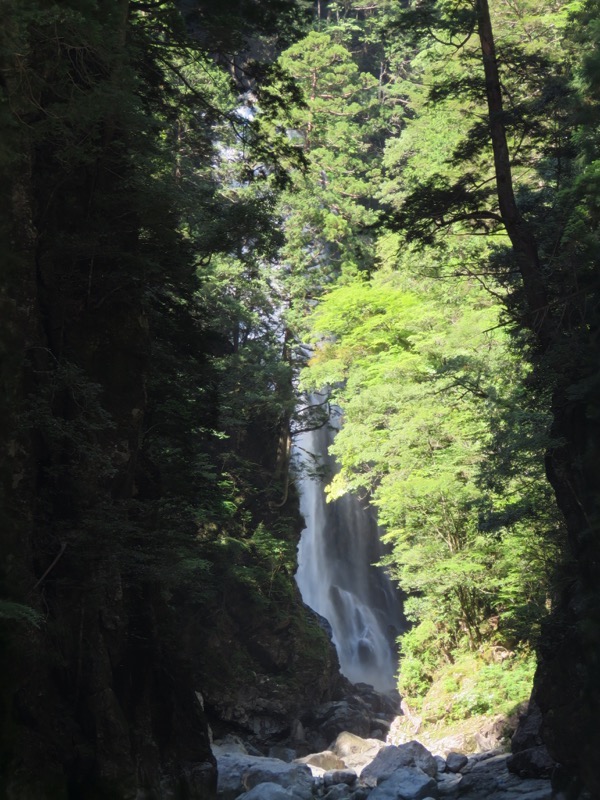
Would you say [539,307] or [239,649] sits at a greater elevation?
[539,307]

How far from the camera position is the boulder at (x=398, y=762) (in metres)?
14.7

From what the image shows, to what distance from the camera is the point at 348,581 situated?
1246 inches

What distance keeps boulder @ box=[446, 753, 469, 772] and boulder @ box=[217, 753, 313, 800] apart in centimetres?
264

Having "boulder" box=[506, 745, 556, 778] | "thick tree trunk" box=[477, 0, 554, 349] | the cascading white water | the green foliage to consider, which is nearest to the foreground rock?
"boulder" box=[506, 745, 556, 778]

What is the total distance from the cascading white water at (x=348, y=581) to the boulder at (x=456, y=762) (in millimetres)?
12434

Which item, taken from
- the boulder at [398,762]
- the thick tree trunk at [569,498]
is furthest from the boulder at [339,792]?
the thick tree trunk at [569,498]

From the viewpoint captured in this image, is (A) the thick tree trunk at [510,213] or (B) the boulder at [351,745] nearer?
(A) the thick tree trunk at [510,213]

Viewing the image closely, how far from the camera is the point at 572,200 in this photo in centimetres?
1021

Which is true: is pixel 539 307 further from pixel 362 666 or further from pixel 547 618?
pixel 362 666

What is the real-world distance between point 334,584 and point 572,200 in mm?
23395

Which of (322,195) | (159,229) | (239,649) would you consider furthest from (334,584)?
(159,229)

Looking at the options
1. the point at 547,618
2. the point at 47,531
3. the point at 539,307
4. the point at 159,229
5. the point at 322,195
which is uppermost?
the point at 322,195

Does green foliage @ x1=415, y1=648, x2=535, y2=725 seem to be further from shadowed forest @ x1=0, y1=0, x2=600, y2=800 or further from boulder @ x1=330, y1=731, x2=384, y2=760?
boulder @ x1=330, y1=731, x2=384, y2=760

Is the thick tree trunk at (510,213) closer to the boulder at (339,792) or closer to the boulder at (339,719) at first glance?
the boulder at (339,792)
